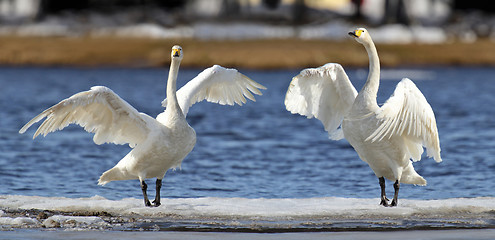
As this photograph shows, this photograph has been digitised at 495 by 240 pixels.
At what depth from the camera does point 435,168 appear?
13.6m

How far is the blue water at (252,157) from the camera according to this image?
11680 millimetres

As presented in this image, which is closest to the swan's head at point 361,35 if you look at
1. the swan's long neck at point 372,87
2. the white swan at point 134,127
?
the swan's long neck at point 372,87

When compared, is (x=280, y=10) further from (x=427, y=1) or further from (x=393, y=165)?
(x=393, y=165)

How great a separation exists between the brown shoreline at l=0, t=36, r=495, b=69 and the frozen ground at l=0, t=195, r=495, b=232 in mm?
21053

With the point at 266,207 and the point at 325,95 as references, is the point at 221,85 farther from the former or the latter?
the point at 266,207

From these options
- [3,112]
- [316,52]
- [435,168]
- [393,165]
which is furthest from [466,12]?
[393,165]

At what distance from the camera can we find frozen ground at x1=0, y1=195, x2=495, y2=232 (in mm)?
8586

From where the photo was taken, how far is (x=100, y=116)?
9.82 meters

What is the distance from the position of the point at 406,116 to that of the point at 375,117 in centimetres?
38

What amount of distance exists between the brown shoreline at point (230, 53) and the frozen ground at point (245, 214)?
69.1 feet

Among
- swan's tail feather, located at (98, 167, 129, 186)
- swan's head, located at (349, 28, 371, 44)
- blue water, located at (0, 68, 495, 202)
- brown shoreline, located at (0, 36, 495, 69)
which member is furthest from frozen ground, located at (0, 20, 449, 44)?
swan's head, located at (349, 28, 371, 44)

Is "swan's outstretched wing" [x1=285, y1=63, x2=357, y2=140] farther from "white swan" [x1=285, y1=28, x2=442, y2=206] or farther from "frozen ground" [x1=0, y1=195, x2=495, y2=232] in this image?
"frozen ground" [x1=0, y1=195, x2=495, y2=232]

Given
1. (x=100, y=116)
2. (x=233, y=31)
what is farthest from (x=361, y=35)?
(x=233, y=31)

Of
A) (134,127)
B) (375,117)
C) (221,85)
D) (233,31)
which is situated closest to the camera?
(375,117)
